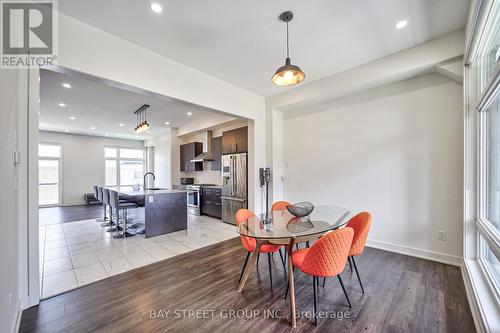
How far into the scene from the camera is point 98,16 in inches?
87.4

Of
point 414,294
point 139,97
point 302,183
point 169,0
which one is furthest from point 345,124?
point 139,97

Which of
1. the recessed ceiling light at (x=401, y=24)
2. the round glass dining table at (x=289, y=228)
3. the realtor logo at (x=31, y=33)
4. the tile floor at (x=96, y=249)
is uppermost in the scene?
the recessed ceiling light at (x=401, y=24)

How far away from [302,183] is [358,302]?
8.32ft

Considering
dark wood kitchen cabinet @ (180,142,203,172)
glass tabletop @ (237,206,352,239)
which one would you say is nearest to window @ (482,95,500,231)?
glass tabletop @ (237,206,352,239)

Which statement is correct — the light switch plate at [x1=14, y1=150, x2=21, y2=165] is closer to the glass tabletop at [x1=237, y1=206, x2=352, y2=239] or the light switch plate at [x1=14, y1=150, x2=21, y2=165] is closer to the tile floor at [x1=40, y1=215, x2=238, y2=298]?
the tile floor at [x1=40, y1=215, x2=238, y2=298]

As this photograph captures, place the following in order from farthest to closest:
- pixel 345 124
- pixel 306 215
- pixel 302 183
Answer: pixel 302 183 → pixel 345 124 → pixel 306 215

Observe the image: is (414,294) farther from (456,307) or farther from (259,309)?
(259,309)

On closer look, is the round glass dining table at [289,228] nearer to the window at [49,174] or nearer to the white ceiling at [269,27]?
the white ceiling at [269,27]

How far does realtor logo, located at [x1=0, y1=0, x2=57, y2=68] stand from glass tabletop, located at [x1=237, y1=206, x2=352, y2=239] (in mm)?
2610

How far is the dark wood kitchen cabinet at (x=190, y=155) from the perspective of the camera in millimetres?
7188

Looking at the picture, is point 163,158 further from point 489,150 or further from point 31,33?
point 489,150

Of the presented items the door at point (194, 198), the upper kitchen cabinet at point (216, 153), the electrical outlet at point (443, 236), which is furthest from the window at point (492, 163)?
the door at point (194, 198)

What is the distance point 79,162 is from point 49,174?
1.02 metres

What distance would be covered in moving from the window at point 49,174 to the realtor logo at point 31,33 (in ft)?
26.4
